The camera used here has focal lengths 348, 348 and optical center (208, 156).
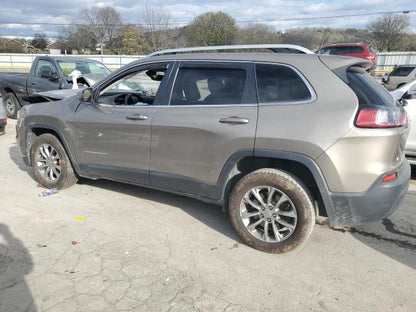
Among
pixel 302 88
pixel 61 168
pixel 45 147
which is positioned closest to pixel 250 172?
pixel 302 88

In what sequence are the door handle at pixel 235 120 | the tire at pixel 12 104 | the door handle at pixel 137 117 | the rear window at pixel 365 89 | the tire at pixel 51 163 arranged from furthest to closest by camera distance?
the tire at pixel 12 104 → the tire at pixel 51 163 → the door handle at pixel 137 117 → the door handle at pixel 235 120 → the rear window at pixel 365 89

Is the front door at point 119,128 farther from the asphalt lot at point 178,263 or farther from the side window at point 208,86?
the asphalt lot at point 178,263

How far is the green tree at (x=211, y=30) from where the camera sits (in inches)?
1609

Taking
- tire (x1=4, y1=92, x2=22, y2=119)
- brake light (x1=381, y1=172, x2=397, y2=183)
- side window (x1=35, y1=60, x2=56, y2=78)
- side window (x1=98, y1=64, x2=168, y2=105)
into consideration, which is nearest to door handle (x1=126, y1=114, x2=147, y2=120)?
side window (x1=98, y1=64, x2=168, y2=105)

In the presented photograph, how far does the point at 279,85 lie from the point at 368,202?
125 cm

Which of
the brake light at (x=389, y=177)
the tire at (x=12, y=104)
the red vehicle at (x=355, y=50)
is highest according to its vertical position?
the red vehicle at (x=355, y=50)

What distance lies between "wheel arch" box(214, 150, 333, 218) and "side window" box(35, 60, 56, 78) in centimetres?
707

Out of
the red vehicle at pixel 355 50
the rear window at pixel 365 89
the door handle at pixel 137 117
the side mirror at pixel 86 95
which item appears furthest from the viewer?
the red vehicle at pixel 355 50

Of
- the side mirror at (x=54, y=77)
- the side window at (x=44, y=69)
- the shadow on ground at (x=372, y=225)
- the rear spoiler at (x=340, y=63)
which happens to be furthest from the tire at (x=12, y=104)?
the rear spoiler at (x=340, y=63)

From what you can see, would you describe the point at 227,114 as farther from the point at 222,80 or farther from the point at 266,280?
the point at 266,280

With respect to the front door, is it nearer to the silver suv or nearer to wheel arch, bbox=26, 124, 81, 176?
the silver suv

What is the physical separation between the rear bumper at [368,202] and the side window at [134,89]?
220cm

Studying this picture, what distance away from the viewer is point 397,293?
2.72 meters

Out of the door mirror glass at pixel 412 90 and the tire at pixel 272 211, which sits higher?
the door mirror glass at pixel 412 90
